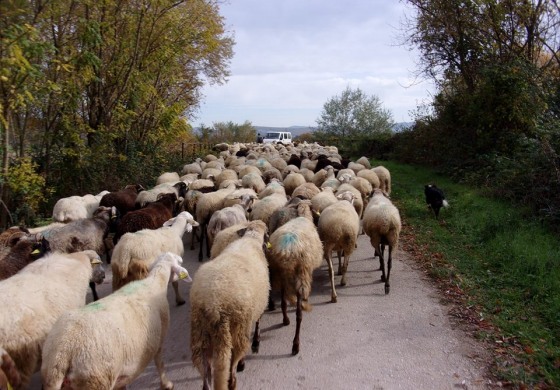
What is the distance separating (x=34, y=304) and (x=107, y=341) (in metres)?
1.13

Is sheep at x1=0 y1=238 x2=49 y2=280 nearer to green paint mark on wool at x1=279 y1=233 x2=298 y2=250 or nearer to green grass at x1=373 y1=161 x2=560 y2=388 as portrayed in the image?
green paint mark on wool at x1=279 y1=233 x2=298 y2=250

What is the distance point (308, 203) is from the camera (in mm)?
7328

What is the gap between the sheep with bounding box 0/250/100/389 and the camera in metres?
3.44

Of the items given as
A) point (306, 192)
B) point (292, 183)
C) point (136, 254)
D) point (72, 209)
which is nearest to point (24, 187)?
point (72, 209)

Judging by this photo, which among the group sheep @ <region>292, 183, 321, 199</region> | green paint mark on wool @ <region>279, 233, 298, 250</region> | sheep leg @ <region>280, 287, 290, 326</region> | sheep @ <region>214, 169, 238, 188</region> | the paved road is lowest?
the paved road

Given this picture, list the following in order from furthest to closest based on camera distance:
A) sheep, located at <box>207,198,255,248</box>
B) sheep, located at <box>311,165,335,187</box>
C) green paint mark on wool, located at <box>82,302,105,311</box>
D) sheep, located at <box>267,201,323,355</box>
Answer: sheep, located at <box>311,165,335,187</box> → sheep, located at <box>207,198,255,248</box> → sheep, located at <box>267,201,323,355</box> → green paint mark on wool, located at <box>82,302,105,311</box>

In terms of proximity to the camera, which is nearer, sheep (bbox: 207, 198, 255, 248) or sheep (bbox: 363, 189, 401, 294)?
sheep (bbox: 363, 189, 401, 294)

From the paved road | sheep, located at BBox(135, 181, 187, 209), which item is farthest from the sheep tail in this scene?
sheep, located at BBox(135, 181, 187, 209)

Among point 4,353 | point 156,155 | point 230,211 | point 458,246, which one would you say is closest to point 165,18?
point 156,155

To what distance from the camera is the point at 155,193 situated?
9.38 metres

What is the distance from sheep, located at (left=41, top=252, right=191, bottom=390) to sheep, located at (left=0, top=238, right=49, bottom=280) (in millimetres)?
2305

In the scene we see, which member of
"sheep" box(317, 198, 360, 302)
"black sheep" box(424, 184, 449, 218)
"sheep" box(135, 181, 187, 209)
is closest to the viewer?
"sheep" box(317, 198, 360, 302)

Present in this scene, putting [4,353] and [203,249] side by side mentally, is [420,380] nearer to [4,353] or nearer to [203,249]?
[4,353]

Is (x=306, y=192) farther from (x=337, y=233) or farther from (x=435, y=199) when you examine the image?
(x=435, y=199)
